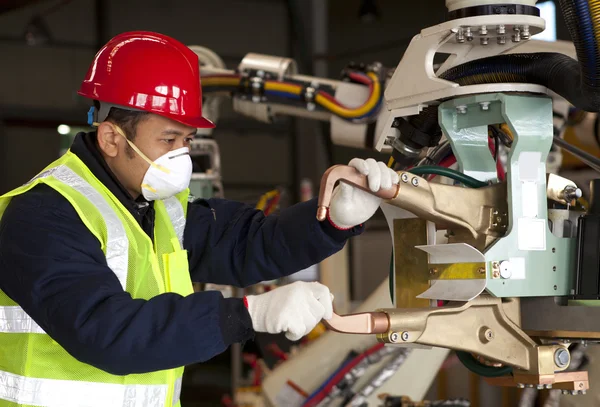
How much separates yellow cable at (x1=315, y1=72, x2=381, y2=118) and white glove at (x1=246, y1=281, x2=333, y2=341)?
6.32 ft

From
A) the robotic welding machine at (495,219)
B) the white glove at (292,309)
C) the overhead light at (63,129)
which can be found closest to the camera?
the white glove at (292,309)

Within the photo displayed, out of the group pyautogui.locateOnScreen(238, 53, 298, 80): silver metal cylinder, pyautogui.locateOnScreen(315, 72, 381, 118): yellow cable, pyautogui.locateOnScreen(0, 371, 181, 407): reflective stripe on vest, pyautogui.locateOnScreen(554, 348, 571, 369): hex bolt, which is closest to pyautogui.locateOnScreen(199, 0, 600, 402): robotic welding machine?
pyautogui.locateOnScreen(554, 348, 571, 369): hex bolt

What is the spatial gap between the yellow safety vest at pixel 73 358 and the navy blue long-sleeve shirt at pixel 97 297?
0.05m

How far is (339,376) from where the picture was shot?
11.1ft

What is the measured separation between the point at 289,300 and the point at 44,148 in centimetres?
874

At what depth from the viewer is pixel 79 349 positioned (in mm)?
1535

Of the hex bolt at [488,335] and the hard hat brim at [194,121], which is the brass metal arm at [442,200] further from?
the hard hat brim at [194,121]

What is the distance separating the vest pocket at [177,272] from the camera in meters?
1.93

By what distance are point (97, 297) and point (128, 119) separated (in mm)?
551

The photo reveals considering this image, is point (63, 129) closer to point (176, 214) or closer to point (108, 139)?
point (176, 214)

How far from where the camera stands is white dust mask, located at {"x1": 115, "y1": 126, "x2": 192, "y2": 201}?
1.90 metres

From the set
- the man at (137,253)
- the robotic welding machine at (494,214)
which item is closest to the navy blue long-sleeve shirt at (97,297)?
the man at (137,253)

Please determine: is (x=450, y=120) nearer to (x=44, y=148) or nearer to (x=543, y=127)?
(x=543, y=127)

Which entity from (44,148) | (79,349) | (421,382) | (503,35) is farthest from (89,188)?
(44,148)
